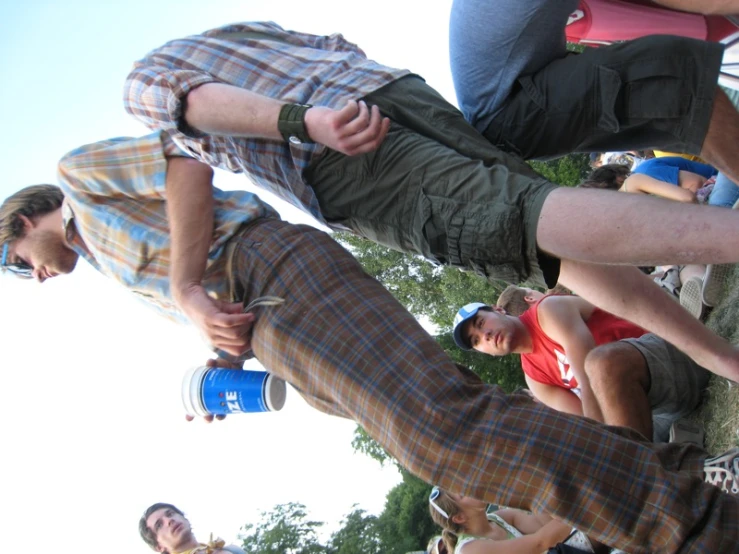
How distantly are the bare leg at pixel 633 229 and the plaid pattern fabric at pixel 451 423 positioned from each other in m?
0.52

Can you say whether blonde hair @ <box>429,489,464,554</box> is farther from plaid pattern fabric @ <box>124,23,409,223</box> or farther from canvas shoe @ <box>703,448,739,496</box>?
plaid pattern fabric @ <box>124,23,409,223</box>

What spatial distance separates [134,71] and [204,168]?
44 cm

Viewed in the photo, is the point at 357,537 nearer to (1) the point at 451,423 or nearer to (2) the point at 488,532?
(2) the point at 488,532

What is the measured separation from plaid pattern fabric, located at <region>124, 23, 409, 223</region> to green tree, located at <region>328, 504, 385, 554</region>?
699 inches

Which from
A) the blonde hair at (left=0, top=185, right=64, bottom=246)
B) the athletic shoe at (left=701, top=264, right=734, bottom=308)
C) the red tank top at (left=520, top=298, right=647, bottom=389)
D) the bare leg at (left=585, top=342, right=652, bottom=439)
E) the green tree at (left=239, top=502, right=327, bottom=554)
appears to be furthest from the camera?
the green tree at (left=239, top=502, right=327, bottom=554)

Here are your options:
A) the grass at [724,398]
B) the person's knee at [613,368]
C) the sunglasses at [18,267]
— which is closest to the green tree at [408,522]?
the grass at [724,398]

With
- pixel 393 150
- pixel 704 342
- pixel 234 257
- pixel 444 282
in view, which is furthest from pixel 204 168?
pixel 444 282

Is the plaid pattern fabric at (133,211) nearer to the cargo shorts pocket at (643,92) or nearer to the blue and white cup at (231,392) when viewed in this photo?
the blue and white cup at (231,392)

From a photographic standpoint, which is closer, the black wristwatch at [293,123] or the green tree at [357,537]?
the black wristwatch at [293,123]

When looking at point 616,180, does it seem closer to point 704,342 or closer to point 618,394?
point 618,394

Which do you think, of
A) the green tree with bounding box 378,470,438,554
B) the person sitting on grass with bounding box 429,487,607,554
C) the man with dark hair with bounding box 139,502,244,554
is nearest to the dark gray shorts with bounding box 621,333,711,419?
the person sitting on grass with bounding box 429,487,607,554

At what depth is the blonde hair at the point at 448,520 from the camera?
161 inches

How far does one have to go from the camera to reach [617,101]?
222 cm

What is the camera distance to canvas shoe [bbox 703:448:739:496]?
92.9 inches
